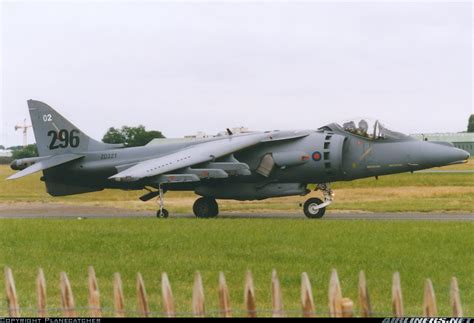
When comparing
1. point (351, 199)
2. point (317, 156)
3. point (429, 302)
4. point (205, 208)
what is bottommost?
point (351, 199)

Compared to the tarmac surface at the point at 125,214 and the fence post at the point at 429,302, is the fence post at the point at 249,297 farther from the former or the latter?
the tarmac surface at the point at 125,214

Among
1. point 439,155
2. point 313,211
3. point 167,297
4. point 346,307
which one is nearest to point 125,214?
point 313,211

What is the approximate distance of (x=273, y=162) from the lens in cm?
2198

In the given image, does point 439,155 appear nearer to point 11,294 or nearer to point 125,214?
point 125,214

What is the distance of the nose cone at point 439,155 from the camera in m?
21.3

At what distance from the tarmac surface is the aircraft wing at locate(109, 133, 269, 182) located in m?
2.07

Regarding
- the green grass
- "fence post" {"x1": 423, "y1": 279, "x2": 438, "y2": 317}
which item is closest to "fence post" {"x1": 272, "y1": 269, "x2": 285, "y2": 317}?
"fence post" {"x1": 423, "y1": 279, "x2": 438, "y2": 317}

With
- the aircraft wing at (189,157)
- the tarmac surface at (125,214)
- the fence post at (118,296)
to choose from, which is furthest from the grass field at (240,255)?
the tarmac surface at (125,214)

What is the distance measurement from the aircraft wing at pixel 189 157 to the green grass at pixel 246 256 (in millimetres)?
3263

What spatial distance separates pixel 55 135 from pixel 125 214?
3.37 meters

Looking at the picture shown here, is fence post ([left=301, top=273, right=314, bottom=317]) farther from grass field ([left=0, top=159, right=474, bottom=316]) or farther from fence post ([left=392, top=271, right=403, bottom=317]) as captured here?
grass field ([left=0, top=159, right=474, bottom=316])

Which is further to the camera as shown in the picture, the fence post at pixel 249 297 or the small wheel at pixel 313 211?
the small wheel at pixel 313 211

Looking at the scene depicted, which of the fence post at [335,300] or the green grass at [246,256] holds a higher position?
the fence post at [335,300]

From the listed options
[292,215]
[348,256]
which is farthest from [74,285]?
[292,215]
